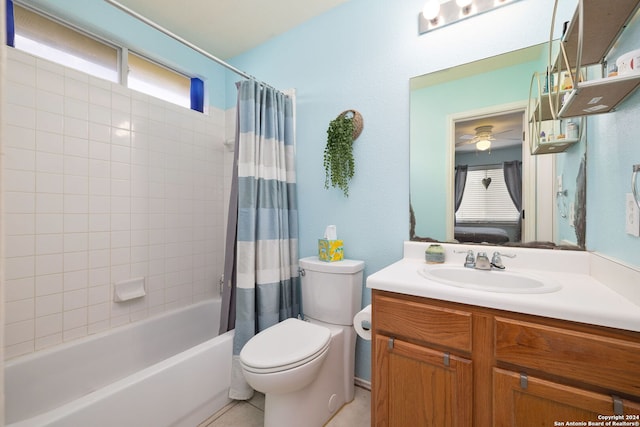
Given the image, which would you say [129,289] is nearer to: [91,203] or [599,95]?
[91,203]

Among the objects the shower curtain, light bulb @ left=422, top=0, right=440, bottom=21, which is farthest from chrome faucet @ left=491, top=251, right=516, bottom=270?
light bulb @ left=422, top=0, right=440, bottom=21

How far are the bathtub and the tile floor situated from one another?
0.06m

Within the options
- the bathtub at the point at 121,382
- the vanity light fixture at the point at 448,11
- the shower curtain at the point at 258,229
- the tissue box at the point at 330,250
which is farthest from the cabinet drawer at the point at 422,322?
the vanity light fixture at the point at 448,11

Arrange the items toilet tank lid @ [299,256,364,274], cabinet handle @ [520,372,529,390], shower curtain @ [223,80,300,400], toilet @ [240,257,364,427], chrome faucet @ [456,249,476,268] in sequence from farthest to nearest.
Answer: shower curtain @ [223,80,300,400]
toilet tank lid @ [299,256,364,274]
chrome faucet @ [456,249,476,268]
toilet @ [240,257,364,427]
cabinet handle @ [520,372,529,390]

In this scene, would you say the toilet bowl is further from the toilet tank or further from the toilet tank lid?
the toilet tank lid

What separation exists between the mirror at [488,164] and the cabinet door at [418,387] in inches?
27.1

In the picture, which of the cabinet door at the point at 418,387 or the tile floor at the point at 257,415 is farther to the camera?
the tile floor at the point at 257,415

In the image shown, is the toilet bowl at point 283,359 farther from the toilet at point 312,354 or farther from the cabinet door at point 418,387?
the cabinet door at point 418,387

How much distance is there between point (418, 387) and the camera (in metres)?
1.03

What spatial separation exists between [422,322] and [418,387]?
25 centimetres

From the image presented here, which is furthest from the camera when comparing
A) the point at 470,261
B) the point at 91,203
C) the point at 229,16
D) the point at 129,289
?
the point at 229,16

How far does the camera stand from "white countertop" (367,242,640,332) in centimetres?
78

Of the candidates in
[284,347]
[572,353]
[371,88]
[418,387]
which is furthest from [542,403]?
Result: [371,88]

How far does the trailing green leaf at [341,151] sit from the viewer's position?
1.75 metres
